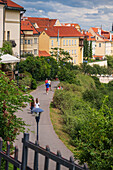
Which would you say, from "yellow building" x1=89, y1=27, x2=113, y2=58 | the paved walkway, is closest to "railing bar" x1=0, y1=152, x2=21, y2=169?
the paved walkway

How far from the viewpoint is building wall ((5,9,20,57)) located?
29953 mm

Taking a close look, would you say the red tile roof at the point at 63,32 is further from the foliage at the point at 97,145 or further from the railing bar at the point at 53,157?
the railing bar at the point at 53,157

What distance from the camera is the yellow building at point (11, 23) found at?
28711 mm

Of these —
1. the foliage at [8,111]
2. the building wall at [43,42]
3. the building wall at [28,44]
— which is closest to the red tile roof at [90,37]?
the building wall at [43,42]

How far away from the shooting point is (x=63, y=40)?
209ft

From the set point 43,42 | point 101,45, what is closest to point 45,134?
point 43,42

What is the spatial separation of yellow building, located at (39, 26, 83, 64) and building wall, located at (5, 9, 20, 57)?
1093 inches

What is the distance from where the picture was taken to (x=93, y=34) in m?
105

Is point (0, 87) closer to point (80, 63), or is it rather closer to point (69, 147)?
point (69, 147)

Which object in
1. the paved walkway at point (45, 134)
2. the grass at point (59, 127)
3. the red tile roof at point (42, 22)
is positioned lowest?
the grass at point (59, 127)

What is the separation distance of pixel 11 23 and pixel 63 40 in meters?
33.7

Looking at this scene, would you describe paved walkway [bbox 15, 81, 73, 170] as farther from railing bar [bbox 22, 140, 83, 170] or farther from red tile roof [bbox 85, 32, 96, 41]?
red tile roof [bbox 85, 32, 96, 41]

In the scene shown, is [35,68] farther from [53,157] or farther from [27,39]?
[53,157]

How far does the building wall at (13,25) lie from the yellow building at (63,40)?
91.1ft
